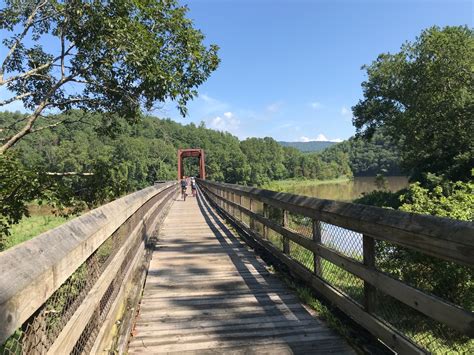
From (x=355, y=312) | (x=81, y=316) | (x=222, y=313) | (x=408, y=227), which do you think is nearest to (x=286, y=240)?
(x=222, y=313)

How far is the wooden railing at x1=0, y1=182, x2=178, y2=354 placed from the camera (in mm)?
1258

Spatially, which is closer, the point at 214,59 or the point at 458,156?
the point at 214,59

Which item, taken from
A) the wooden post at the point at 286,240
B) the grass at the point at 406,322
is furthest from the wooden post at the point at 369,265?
the wooden post at the point at 286,240

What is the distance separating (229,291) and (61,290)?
2507mm

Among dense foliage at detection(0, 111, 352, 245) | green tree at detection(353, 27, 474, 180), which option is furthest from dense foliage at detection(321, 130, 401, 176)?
green tree at detection(353, 27, 474, 180)

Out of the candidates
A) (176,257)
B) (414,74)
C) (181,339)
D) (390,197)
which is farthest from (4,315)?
(390,197)

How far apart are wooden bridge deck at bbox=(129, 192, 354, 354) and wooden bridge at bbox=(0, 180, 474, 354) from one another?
0.01 metres

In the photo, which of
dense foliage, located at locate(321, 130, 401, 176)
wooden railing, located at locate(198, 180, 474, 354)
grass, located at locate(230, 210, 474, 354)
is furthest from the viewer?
dense foliage, located at locate(321, 130, 401, 176)

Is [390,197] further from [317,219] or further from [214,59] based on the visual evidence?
[317,219]

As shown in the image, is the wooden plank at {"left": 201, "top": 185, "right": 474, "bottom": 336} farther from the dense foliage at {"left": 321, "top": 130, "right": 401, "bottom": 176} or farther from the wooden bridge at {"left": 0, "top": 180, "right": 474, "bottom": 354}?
the dense foliage at {"left": 321, "top": 130, "right": 401, "bottom": 176}

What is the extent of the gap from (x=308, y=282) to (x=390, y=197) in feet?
107

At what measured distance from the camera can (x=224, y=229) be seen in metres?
9.14

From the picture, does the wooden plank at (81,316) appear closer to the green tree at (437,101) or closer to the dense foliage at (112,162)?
the dense foliage at (112,162)

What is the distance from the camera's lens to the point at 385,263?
16.9 feet
